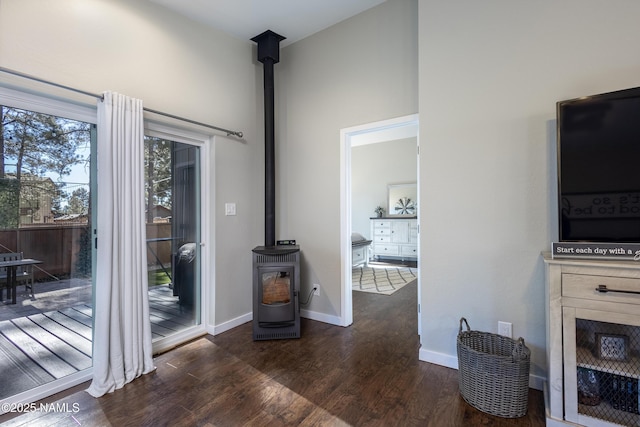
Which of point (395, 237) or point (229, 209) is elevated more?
point (229, 209)

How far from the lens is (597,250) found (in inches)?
62.5

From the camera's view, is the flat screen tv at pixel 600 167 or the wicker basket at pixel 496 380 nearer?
the flat screen tv at pixel 600 167

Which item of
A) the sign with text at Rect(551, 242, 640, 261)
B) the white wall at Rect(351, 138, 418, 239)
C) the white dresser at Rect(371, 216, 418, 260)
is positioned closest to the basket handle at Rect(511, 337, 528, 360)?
the sign with text at Rect(551, 242, 640, 261)

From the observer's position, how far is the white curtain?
2076 millimetres

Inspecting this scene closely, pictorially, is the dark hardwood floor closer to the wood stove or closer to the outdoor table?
the wood stove

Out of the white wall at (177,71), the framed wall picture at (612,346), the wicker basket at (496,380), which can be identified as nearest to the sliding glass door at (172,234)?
the white wall at (177,71)

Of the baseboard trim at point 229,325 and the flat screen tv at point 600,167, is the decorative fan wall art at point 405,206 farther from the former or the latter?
the flat screen tv at point 600,167

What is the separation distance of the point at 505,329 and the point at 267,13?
3.36 m

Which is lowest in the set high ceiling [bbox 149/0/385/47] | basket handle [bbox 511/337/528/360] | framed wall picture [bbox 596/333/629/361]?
basket handle [bbox 511/337/528/360]

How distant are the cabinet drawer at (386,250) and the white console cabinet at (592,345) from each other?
17.5 ft

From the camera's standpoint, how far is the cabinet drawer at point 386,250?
6.93 meters

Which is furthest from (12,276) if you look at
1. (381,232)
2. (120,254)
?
(381,232)

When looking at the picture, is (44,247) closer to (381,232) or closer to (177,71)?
(177,71)

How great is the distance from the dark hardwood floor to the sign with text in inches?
38.3
